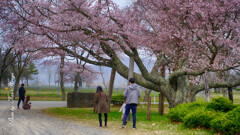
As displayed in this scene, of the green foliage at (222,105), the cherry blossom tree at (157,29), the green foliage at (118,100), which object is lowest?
the green foliage at (118,100)

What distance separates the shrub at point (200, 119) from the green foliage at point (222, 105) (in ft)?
2.04

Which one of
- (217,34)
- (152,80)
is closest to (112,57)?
(152,80)

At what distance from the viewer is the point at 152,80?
50.2 ft

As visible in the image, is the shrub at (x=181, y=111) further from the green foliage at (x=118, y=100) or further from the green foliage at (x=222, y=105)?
the green foliage at (x=118, y=100)

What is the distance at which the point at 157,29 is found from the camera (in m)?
15.7

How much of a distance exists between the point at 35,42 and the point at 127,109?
26.4 feet

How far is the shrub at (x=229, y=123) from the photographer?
7.47 meters

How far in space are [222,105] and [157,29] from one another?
7016 millimetres

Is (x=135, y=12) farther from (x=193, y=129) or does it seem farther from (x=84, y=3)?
(x=193, y=129)

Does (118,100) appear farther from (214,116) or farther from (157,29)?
(214,116)

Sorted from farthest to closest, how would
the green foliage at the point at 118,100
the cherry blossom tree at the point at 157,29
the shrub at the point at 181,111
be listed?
the green foliage at the point at 118,100 < the cherry blossom tree at the point at 157,29 < the shrub at the point at 181,111

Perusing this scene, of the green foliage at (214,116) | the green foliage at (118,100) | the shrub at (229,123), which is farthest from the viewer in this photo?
the green foliage at (118,100)

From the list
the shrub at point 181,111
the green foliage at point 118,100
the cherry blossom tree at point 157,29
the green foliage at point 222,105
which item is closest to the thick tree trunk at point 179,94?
the cherry blossom tree at point 157,29

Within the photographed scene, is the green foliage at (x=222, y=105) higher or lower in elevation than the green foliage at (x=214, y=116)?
higher
